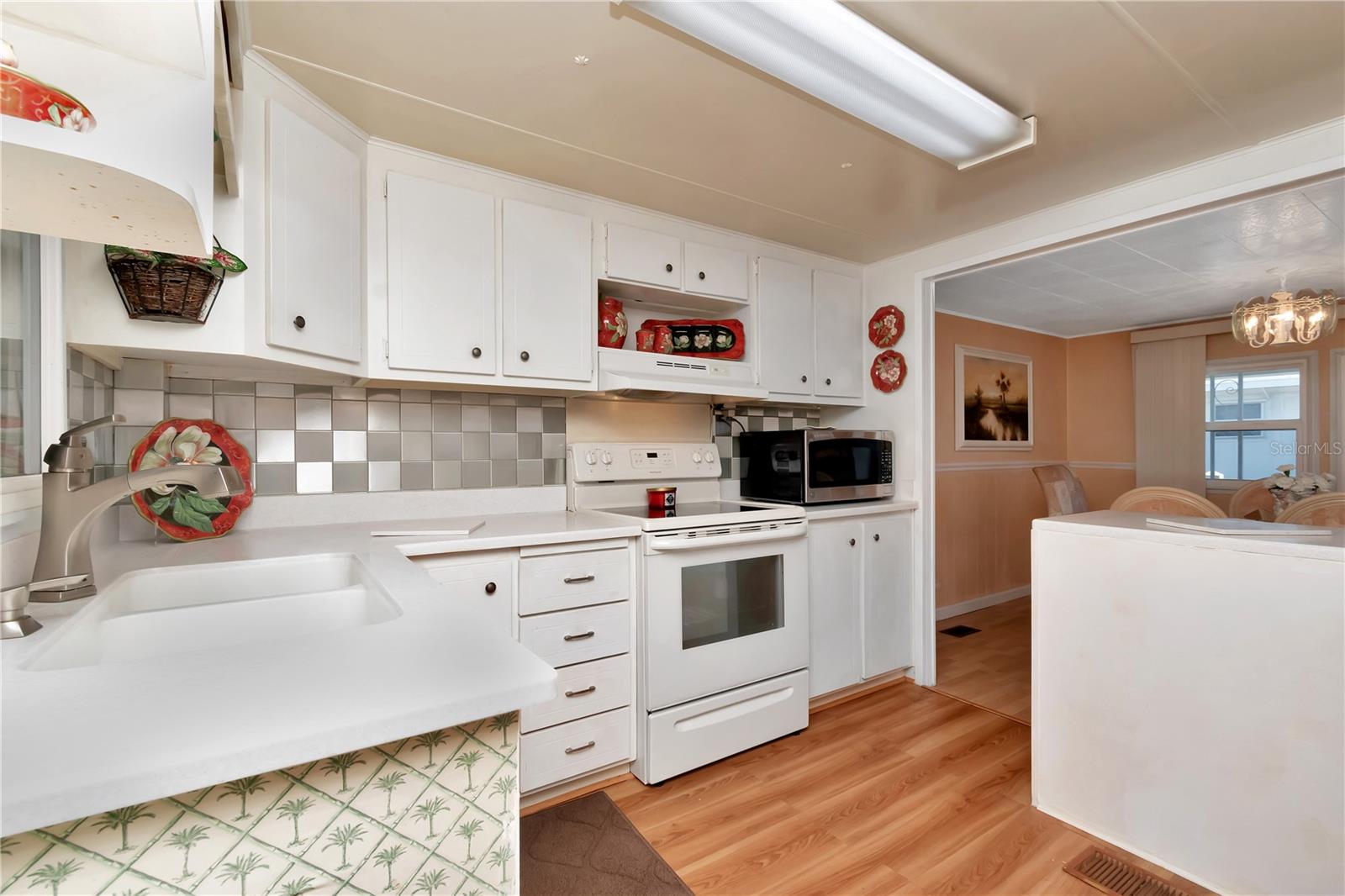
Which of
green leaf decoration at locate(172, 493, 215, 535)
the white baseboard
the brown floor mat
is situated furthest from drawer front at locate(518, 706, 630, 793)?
the white baseboard

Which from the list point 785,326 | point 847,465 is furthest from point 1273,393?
point 785,326

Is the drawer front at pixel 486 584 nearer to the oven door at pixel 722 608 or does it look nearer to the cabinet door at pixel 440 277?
the oven door at pixel 722 608

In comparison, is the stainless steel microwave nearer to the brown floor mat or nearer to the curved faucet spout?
the brown floor mat

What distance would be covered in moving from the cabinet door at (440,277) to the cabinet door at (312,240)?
4.4 inches

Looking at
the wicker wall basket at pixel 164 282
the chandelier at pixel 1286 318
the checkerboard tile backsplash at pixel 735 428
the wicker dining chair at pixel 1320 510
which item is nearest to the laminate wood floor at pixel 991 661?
the wicker dining chair at pixel 1320 510

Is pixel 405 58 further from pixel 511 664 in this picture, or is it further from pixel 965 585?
pixel 965 585

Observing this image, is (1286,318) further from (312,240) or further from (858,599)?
(312,240)

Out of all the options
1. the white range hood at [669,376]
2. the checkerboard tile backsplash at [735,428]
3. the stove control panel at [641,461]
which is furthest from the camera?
the checkerboard tile backsplash at [735,428]

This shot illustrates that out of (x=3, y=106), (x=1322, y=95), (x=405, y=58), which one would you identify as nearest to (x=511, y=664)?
(x=3, y=106)

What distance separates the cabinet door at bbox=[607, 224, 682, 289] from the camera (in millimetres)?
2553

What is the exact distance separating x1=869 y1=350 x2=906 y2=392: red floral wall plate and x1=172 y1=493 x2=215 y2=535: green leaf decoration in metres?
3.00

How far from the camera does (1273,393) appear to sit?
4.66 metres

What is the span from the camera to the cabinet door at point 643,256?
2553mm

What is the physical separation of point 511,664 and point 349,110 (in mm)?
1908
